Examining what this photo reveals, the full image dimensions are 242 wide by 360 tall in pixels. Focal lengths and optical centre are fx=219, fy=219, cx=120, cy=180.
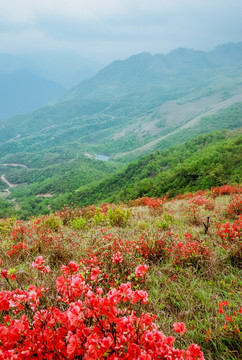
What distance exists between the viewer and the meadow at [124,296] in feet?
4.18

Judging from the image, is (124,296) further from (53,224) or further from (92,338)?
(53,224)

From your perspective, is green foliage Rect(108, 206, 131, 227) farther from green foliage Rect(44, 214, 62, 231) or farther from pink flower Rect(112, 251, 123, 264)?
pink flower Rect(112, 251, 123, 264)

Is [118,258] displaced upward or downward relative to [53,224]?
upward

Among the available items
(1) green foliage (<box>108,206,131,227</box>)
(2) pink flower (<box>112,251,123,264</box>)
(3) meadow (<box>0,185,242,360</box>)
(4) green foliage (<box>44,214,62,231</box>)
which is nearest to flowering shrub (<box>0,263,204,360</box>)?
(3) meadow (<box>0,185,242,360</box>)

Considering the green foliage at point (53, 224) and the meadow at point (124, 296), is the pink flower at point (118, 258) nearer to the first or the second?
the meadow at point (124, 296)

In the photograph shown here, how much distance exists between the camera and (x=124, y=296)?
143 centimetres

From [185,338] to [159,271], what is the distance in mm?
1027

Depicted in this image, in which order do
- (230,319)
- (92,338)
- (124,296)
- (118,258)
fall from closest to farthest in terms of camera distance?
(92,338) < (124,296) < (230,319) < (118,258)

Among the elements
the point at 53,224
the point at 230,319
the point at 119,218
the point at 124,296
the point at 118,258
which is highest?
the point at 124,296

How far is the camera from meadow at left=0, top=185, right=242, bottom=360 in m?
1.28

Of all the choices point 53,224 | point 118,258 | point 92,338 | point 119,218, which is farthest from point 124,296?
point 53,224

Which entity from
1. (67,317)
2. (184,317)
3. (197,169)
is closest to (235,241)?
(184,317)

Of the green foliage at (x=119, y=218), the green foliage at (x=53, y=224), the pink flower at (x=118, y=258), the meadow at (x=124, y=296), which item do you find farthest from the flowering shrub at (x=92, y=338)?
the green foliage at (x=53, y=224)

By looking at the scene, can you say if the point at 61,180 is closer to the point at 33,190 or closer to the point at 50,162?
the point at 33,190
